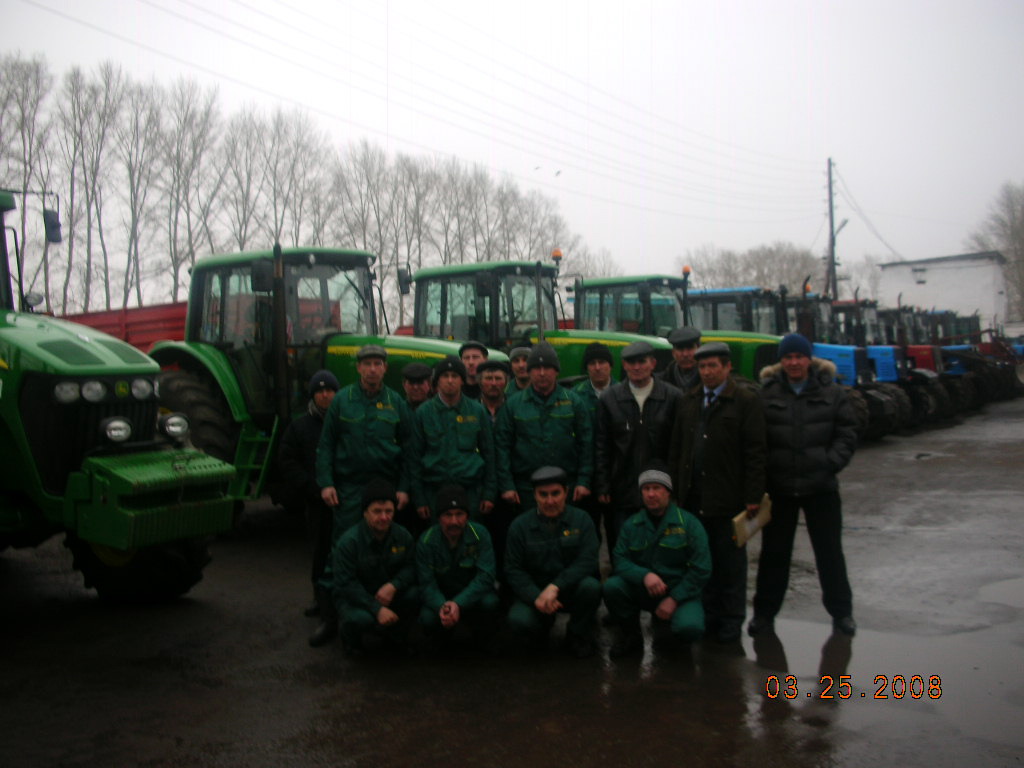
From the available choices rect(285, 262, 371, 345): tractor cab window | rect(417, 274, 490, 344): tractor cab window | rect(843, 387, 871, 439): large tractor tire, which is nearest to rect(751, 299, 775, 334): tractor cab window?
rect(843, 387, 871, 439): large tractor tire

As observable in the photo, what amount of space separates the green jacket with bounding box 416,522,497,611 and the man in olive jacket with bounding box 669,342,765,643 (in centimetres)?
123

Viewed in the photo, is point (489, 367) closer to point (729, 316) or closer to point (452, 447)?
point (452, 447)

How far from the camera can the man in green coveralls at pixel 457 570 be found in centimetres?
495

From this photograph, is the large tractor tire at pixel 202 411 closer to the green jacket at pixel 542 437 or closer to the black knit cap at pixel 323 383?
the black knit cap at pixel 323 383

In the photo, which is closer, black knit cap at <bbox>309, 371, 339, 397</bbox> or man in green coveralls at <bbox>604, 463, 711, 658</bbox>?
man in green coveralls at <bbox>604, 463, 711, 658</bbox>

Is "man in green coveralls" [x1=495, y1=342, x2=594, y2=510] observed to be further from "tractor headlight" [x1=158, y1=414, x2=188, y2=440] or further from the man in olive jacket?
"tractor headlight" [x1=158, y1=414, x2=188, y2=440]

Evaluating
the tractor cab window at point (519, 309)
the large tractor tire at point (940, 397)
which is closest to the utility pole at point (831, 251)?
the large tractor tire at point (940, 397)

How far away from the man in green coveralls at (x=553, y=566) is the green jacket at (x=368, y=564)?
0.58 metres

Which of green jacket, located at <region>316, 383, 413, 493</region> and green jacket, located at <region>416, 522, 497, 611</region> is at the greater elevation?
green jacket, located at <region>316, 383, 413, 493</region>

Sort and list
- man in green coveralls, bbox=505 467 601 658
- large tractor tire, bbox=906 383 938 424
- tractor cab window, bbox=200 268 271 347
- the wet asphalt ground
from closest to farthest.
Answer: the wet asphalt ground → man in green coveralls, bbox=505 467 601 658 → tractor cab window, bbox=200 268 271 347 → large tractor tire, bbox=906 383 938 424

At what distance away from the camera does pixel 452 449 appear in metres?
5.59

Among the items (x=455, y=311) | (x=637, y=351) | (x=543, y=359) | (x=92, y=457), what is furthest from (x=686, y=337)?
(x=455, y=311)

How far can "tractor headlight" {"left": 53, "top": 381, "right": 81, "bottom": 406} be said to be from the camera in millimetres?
5250

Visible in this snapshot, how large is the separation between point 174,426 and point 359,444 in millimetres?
1177
